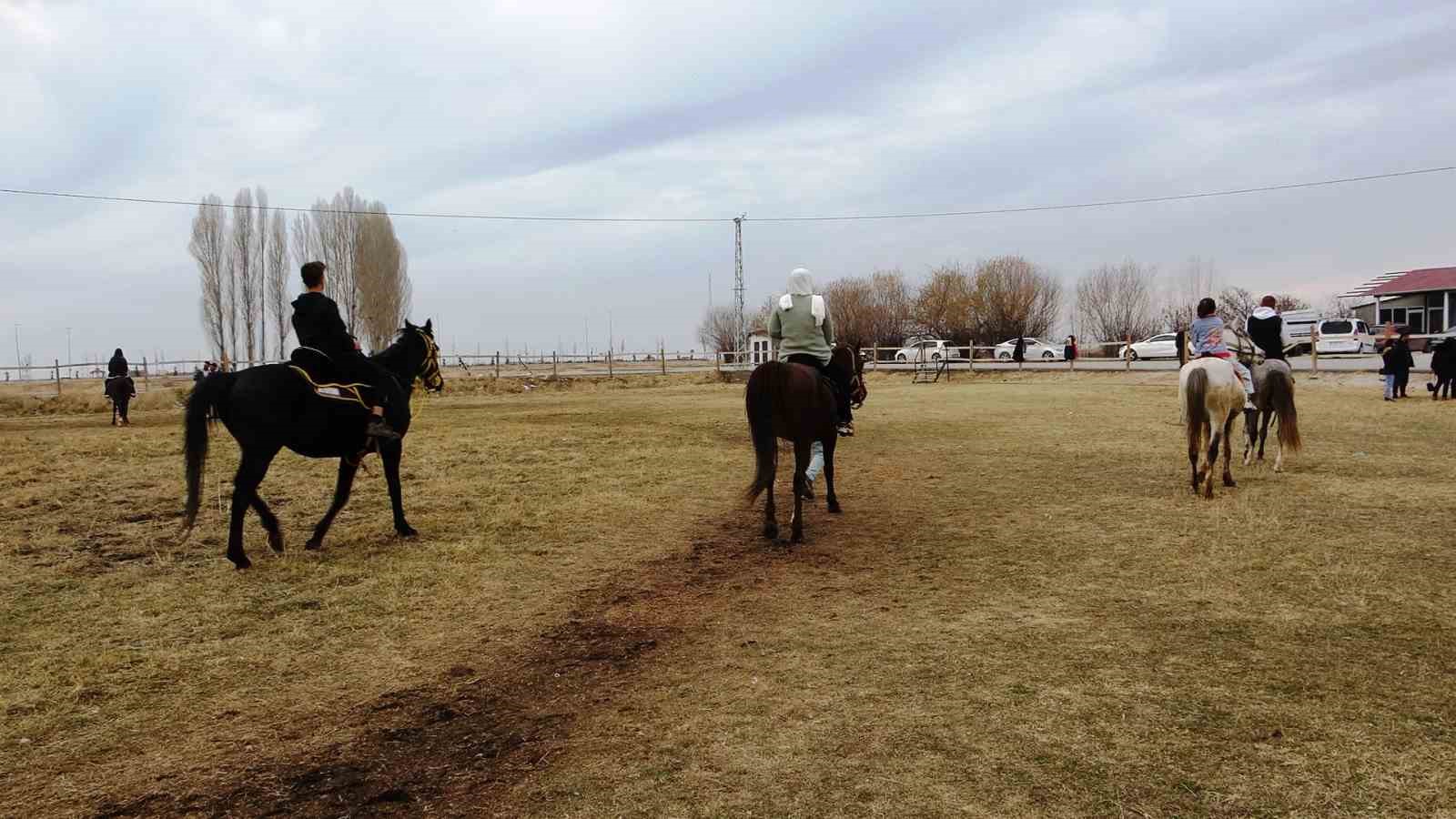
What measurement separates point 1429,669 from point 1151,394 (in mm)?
20686

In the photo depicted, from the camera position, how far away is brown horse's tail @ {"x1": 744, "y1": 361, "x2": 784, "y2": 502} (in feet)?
23.6

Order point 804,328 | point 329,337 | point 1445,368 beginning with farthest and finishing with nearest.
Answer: point 1445,368 → point 804,328 → point 329,337

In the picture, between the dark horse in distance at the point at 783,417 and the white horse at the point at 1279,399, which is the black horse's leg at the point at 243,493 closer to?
the dark horse in distance at the point at 783,417

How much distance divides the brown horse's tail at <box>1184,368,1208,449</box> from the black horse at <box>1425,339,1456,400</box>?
14.5m

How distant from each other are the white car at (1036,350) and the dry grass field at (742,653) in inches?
1512

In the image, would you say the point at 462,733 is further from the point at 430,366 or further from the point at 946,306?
the point at 946,306

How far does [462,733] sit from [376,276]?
52407mm

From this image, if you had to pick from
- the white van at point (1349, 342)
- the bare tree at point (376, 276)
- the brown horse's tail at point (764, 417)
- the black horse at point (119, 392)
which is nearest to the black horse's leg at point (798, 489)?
the brown horse's tail at point (764, 417)

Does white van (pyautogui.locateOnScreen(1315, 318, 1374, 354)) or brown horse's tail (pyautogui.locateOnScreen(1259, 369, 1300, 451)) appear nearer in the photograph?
brown horse's tail (pyautogui.locateOnScreen(1259, 369, 1300, 451))

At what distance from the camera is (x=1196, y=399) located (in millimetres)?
8883

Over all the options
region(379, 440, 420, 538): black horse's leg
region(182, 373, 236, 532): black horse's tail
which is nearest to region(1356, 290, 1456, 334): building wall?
region(379, 440, 420, 538): black horse's leg

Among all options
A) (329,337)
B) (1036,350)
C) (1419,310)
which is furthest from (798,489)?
(1419,310)

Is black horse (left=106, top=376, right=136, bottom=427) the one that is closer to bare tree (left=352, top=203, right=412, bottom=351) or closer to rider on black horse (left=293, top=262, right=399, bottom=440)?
rider on black horse (left=293, top=262, right=399, bottom=440)

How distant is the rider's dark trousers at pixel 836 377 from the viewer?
8.04m
